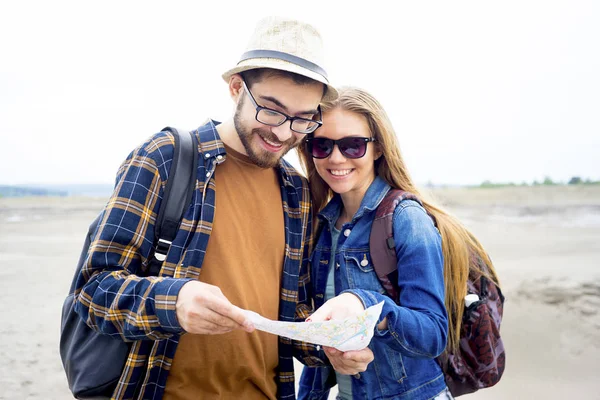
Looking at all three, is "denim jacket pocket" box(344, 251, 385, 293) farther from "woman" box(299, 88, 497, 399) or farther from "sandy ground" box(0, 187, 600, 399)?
"sandy ground" box(0, 187, 600, 399)

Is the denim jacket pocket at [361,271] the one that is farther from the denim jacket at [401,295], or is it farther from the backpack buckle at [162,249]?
the backpack buckle at [162,249]

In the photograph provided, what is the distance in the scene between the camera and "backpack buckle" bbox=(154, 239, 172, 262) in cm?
192

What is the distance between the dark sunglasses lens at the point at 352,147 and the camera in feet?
8.13

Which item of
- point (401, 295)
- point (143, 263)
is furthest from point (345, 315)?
point (143, 263)

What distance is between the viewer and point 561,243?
12555mm

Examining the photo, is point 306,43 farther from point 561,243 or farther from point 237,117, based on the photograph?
point 561,243

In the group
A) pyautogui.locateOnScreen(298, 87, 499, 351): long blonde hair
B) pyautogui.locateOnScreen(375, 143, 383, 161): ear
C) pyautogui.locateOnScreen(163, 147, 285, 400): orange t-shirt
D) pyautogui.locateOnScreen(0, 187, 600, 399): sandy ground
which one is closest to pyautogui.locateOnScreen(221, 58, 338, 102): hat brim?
pyautogui.locateOnScreen(298, 87, 499, 351): long blonde hair

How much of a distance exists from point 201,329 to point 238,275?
556 mm

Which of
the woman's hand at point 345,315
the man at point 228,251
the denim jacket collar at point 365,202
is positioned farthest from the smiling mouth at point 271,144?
the woman's hand at point 345,315

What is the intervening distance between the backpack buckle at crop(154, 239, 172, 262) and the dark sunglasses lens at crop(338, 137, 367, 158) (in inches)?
42.9

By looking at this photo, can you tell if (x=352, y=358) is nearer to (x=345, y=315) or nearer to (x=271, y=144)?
(x=345, y=315)

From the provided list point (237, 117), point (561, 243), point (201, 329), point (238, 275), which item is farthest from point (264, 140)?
point (561, 243)

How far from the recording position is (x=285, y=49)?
2.16m

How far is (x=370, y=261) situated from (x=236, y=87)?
45.2 inches
